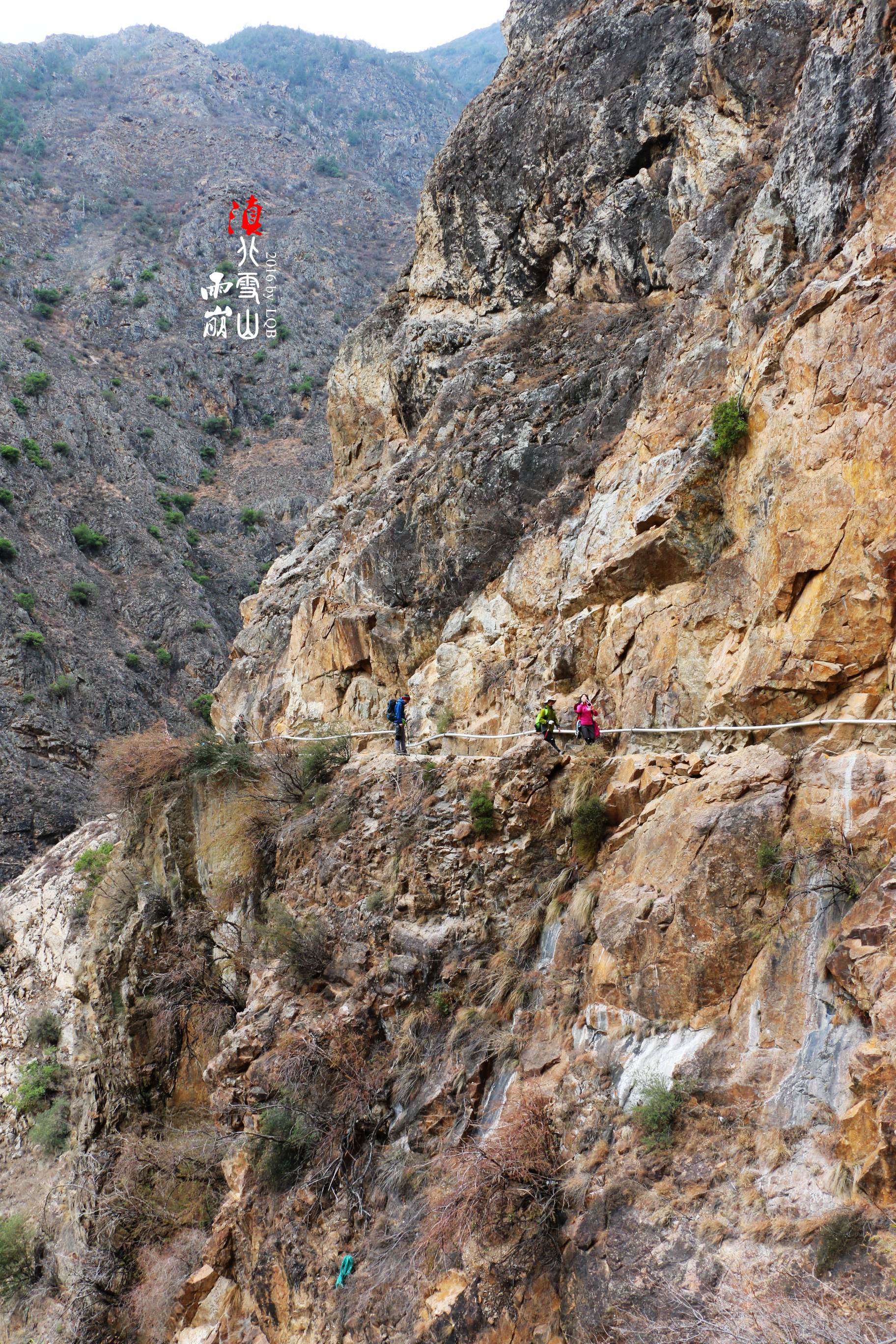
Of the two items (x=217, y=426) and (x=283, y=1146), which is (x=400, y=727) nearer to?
(x=283, y=1146)

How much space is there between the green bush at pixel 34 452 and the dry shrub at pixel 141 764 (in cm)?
2930

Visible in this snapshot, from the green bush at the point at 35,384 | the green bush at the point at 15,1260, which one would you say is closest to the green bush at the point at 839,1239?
the green bush at the point at 15,1260

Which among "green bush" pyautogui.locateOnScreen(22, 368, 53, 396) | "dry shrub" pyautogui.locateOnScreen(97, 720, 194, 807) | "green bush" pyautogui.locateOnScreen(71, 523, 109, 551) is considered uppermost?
"green bush" pyautogui.locateOnScreen(22, 368, 53, 396)

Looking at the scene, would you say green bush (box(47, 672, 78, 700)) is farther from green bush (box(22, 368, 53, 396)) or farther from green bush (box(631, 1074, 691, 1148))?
green bush (box(631, 1074, 691, 1148))

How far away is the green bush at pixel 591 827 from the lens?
909 centimetres

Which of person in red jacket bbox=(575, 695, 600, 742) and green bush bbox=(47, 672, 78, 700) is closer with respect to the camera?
person in red jacket bbox=(575, 695, 600, 742)

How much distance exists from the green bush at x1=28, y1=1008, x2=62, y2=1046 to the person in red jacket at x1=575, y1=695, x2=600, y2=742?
61.0 ft

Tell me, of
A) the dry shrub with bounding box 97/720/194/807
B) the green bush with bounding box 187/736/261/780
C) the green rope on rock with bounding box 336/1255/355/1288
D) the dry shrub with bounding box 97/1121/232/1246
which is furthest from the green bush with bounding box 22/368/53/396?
the green rope on rock with bounding box 336/1255/355/1288

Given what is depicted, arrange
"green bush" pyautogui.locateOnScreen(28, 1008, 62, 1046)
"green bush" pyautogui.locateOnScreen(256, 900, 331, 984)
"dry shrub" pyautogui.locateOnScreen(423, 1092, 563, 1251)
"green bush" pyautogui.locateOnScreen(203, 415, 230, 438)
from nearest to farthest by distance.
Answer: "dry shrub" pyautogui.locateOnScreen(423, 1092, 563, 1251) → "green bush" pyautogui.locateOnScreen(256, 900, 331, 984) → "green bush" pyautogui.locateOnScreen(28, 1008, 62, 1046) → "green bush" pyautogui.locateOnScreen(203, 415, 230, 438)

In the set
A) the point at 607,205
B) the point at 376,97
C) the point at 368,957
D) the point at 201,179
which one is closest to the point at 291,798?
the point at 368,957

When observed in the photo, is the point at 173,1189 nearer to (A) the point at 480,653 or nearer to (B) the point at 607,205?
(A) the point at 480,653

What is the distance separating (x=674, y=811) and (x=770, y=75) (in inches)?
472

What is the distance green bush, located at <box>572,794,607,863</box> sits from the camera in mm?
9094

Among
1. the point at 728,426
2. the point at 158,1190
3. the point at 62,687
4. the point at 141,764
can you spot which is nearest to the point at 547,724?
the point at 728,426
